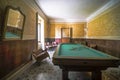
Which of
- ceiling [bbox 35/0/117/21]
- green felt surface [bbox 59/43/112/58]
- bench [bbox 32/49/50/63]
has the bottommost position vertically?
bench [bbox 32/49/50/63]

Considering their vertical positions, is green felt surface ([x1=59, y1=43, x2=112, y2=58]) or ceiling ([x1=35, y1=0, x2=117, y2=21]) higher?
ceiling ([x1=35, y1=0, x2=117, y2=21])

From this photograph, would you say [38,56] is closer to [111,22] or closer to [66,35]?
[111,22]

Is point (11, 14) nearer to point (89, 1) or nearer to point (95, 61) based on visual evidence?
point (95, 61)

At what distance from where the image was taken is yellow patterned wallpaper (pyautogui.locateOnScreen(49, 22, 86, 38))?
35.9ft

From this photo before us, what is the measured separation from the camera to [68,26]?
36.0 feet

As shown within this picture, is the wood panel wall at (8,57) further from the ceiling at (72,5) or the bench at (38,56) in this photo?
the ceiling at (72,5)

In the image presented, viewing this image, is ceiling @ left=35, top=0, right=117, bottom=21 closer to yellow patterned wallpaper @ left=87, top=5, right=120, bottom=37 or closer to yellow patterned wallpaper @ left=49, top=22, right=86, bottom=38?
yellow patterned wallpaper @ left=87, top=5, right=120, bottom=37

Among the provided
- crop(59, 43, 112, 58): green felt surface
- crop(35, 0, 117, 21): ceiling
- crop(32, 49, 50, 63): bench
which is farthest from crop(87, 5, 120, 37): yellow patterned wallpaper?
crop(32, 49, 50, 63): bench

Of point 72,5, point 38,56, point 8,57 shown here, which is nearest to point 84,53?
point 8,57

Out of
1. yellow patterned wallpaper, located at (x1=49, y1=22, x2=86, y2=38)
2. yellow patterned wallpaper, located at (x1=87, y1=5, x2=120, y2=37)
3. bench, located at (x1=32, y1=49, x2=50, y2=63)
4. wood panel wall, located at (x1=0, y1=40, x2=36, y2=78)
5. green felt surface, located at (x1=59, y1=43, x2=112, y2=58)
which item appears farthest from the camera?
yellow patterned wallpaper, located at (x1=49, y1=22, x2=86, y2=38)

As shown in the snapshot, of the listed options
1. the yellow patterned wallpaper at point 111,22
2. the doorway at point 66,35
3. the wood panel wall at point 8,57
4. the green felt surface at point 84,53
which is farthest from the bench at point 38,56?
the doorway at point 66,35

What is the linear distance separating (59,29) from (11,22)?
821 centimetres

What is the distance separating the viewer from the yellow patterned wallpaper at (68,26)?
35.9 ft

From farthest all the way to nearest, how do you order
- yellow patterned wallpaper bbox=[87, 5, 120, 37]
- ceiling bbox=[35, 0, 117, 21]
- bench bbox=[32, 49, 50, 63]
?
ceiling bbox=[35, 0, 117, 21]
yellow patterned wallpaper bbox=[87, 5, 120, 37]
bench bbox=[32, 49, 50, 63]
